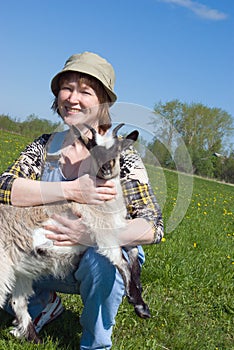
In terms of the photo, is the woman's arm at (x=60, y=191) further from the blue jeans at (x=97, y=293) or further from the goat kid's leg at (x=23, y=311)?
the goat kid's leg at (x=23, y=311)

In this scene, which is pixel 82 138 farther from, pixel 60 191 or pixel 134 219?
pixel 134 219

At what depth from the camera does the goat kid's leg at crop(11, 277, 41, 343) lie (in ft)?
13.2

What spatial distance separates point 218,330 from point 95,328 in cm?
167

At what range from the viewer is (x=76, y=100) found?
12.9 ft

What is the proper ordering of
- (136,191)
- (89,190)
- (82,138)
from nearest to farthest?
1. (82,138)
2. (89,190)
3. (136,191)

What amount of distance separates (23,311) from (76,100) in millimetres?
1924

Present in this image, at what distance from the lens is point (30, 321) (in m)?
4.15

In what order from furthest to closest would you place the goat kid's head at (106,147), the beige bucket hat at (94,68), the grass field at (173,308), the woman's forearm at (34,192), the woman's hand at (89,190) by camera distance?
the grass field at (173,308), the beige bucket hat at (94,68), the woman's forearm at (34,192), the woman's hand at (89,190), the goat kid's head at (106,147)

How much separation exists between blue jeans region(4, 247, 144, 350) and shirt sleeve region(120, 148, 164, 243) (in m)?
0.46

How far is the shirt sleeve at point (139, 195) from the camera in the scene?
12.3 feet

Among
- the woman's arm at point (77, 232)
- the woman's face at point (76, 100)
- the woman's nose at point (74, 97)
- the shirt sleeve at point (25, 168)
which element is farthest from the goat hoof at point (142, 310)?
the woman's nose at point (74, 97)

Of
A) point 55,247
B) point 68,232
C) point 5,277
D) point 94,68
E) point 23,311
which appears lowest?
point 23,311

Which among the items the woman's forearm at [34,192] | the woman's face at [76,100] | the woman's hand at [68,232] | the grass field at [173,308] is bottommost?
the grass field at [173,308]

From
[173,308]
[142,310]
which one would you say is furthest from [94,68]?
[173,308]
